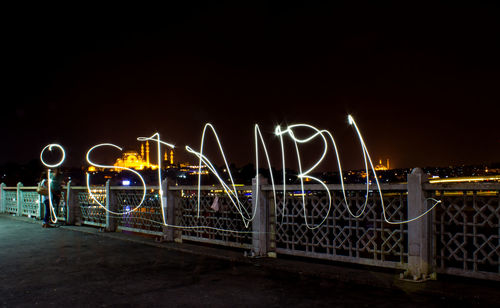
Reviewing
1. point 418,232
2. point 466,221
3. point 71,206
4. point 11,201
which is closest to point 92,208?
point 71,206

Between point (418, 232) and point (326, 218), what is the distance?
1.60 meters

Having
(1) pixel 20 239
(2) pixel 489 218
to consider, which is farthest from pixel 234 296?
(1) pixel 20 239

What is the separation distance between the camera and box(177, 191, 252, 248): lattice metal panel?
376 inches

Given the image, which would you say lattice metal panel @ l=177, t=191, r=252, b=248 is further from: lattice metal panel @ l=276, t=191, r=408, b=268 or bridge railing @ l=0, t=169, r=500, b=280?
lattice metal panel @ l=276, t=191, r=408, b=268

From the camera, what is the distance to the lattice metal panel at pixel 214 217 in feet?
31.3

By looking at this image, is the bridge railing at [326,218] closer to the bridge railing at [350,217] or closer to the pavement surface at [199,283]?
the bridge railing at [350,217]

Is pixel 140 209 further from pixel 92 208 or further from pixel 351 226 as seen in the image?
pixel 351 226

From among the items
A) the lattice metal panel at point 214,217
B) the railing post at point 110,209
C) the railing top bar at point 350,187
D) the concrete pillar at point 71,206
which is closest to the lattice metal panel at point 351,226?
the railing top bar at point 350,187

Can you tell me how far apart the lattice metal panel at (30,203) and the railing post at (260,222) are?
1239 cm

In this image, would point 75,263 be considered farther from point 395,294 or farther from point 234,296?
point 395,294

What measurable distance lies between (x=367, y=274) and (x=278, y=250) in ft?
7.03

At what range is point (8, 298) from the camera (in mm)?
6008

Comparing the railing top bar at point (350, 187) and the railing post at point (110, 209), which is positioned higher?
the railing top bar at point (350, 187)

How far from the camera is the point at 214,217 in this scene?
33.2 ft
